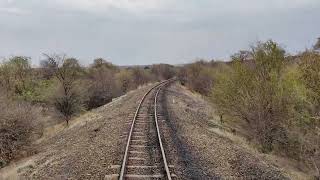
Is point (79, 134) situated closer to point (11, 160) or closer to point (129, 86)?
point (11, 160)

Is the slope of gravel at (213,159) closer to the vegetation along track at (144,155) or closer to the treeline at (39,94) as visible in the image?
the vegetation along track at (144,155)

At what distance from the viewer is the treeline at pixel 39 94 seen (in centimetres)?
2539

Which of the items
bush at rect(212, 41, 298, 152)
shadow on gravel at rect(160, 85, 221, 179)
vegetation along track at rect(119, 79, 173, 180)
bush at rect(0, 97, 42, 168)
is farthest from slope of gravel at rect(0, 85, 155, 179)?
bush at rect(212, 41, 298, 152)

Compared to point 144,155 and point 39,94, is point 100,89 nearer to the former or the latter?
point 39,94

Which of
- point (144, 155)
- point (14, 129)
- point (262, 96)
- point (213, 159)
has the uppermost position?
point (262, 96)

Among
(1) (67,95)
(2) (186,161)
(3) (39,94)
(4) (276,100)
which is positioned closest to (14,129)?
(2) (186,161)

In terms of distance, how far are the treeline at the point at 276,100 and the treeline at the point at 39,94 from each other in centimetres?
1207

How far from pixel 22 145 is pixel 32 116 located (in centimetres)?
241

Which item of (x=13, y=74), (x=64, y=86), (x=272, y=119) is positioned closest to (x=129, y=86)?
(x=13, y=74)

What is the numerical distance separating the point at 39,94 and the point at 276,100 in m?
38.5

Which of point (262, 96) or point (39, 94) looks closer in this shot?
point (262, 96)

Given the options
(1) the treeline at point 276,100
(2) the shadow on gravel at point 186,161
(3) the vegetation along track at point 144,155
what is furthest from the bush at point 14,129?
(1) the treeline at point 276,100

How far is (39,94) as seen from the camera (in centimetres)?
6038

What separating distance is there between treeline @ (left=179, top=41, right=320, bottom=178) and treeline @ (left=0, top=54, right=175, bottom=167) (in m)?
12.1
